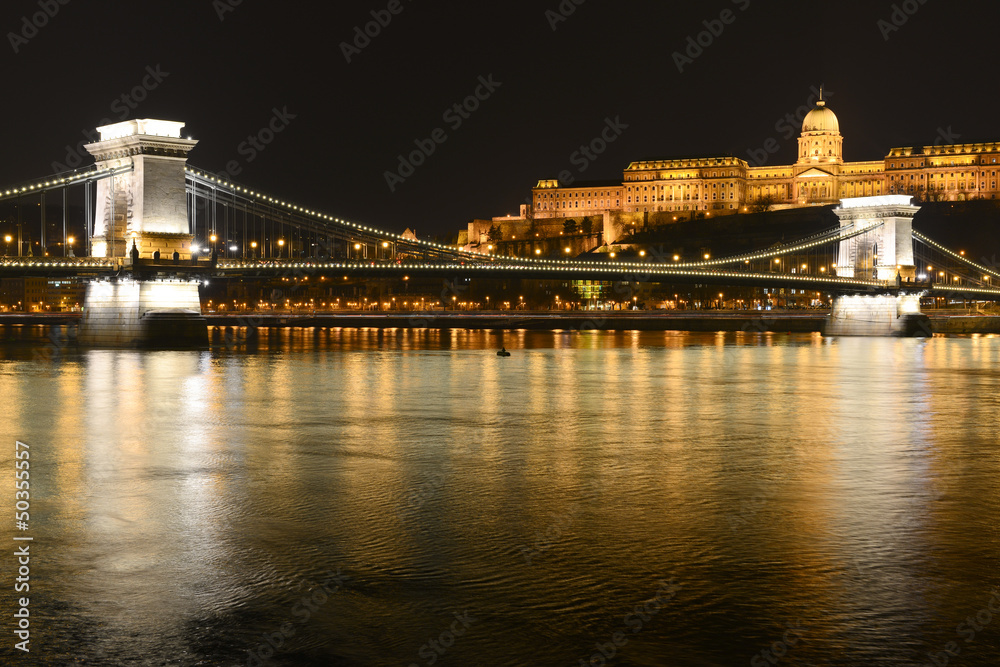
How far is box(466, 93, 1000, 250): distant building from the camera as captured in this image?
454 feet

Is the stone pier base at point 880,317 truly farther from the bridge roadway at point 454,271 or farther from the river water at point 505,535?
the river water at point 505,535

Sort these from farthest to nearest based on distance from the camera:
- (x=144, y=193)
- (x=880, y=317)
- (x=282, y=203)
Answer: (x=880, y=317), (x=282, y=203), (x=144, y=193)

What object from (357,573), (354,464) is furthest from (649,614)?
(354,464)

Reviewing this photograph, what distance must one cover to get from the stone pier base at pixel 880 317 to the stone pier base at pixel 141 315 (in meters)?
37.6

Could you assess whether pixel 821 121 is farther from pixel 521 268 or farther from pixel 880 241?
pixel 521 268

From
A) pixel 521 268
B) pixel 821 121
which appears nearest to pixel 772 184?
pixel 821 121

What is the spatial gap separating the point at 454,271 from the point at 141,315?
551 inches

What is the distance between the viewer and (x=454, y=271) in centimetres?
4581

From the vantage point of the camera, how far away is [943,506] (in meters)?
9.18

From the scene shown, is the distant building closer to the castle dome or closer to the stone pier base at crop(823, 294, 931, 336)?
the castle dome

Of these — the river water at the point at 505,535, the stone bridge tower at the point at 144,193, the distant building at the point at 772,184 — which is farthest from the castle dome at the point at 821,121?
the river water at the point at 505,535

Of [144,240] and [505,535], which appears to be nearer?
[505,535]

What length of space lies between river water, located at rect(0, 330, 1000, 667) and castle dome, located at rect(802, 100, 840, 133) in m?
142

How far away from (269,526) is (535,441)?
614 cm
